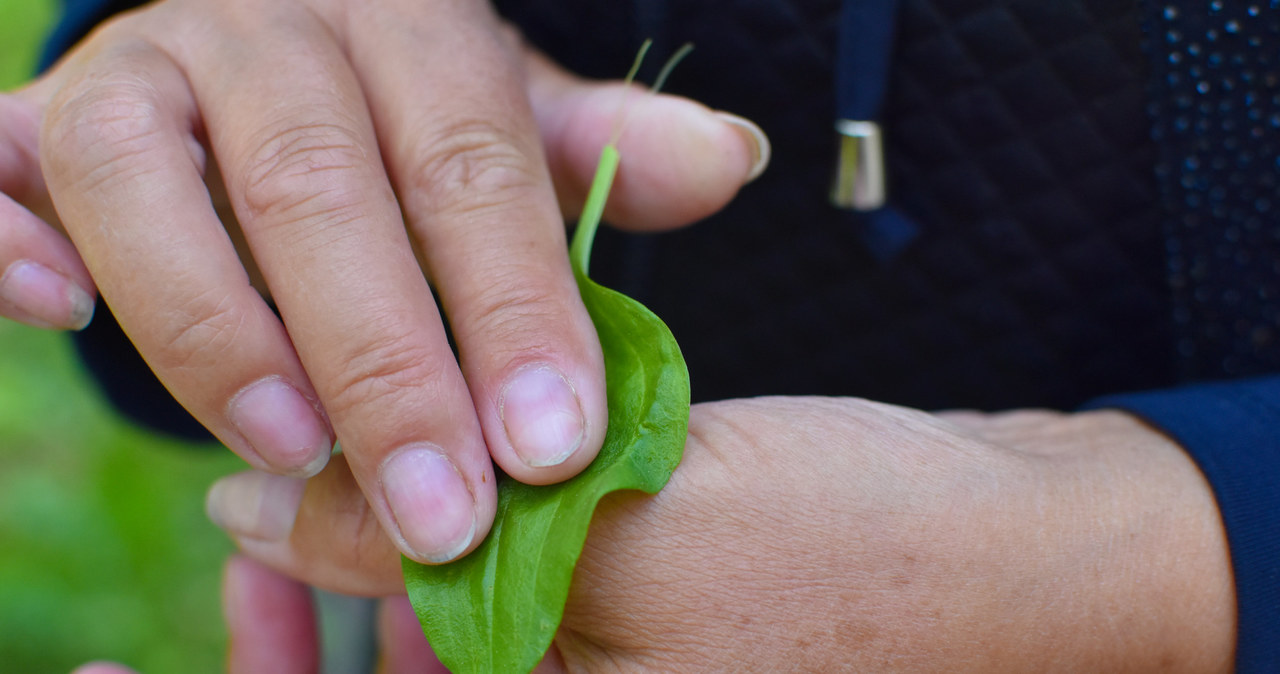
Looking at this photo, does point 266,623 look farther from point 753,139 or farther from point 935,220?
point 935,220

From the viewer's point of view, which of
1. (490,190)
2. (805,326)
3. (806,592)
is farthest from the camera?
(805,326)

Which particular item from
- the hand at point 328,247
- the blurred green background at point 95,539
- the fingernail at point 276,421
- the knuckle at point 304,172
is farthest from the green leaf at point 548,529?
the blurred green background at point 95,539

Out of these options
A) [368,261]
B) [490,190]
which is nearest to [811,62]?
[490,190]

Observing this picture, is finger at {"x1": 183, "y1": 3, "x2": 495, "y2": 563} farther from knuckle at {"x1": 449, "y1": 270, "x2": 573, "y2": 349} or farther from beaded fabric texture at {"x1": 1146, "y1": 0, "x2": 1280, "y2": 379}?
beaded fabric texture at {"x1": 1146, "y1": 0, "x2": 1280, "y2": 379}

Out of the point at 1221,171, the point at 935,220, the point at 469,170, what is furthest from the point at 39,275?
the point at 1221,171

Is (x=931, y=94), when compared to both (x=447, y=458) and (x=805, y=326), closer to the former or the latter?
(x=805, y=326)

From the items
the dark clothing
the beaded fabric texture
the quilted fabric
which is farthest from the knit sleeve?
the quilted fabric
